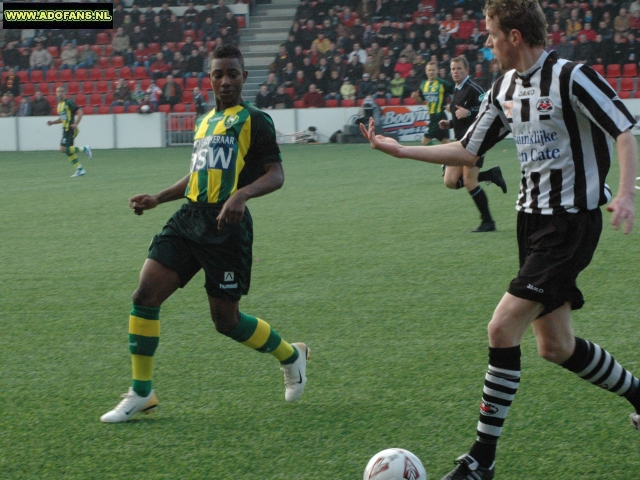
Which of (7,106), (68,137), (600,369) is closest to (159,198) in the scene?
(600,369)

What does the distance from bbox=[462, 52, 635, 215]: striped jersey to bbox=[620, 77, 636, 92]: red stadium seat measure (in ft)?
73.9

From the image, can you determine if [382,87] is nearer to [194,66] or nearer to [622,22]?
[194,66]

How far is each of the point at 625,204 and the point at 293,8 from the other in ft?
98.0

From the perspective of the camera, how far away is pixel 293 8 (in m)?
31.8

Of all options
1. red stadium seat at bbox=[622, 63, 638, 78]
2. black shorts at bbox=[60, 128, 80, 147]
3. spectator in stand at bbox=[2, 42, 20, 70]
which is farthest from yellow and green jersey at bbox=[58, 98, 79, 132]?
red stadium seat at bbox=[622, 63, 638, 78]

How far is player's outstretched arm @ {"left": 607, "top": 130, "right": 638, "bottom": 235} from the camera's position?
3096 mm

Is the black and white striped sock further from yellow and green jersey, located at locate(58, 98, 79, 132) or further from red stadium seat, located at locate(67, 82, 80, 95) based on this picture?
red stadium seat, located at locate(67, 82, 80, 95)

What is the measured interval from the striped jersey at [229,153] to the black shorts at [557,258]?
138 cm

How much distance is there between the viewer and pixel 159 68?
29312 millimetres

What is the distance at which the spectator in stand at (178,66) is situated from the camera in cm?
2877

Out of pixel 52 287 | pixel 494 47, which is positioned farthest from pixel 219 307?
pixel 52 287

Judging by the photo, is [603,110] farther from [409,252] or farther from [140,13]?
[140,13]

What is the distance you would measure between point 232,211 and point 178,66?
2597 centimetres

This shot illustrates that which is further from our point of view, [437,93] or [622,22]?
[622,22]
